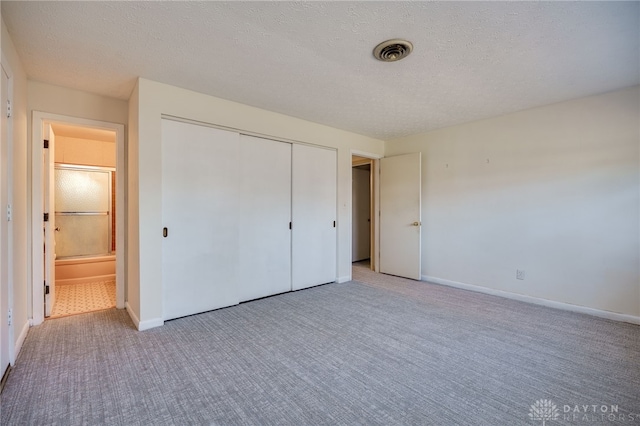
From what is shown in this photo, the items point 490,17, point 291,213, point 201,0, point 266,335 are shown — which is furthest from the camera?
point 291,213

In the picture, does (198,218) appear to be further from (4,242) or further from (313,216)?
(313,216)

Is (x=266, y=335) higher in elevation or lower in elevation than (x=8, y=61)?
lower

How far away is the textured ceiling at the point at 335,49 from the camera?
180 centimetres

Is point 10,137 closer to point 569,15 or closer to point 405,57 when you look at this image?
point 405,57

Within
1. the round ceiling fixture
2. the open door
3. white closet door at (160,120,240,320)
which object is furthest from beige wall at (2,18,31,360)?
the round ceiling fixture

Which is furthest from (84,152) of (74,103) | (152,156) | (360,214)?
(360,214)

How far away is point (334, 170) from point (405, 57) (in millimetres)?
2303

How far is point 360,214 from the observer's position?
6707 millimetres

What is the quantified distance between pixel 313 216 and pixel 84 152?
4114mm

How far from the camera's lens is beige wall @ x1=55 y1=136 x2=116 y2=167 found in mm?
4637

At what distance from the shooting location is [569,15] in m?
1.81

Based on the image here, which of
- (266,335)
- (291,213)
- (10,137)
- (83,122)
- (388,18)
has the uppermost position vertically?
(388,18)

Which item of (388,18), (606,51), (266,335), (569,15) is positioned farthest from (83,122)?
(606,51)

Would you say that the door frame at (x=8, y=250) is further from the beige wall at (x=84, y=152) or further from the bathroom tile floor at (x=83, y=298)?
the beige wall at (x=84, y=152)
